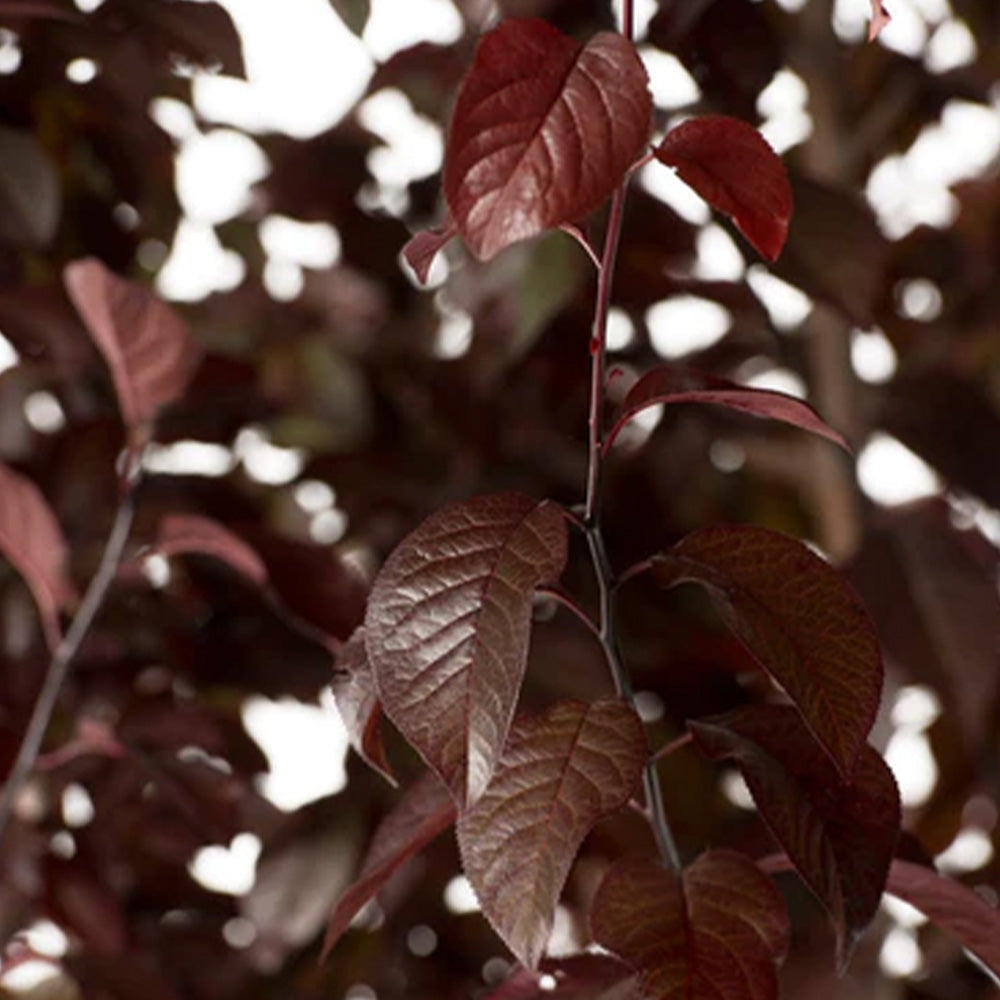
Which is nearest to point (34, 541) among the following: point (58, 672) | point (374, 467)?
point (58, 672)

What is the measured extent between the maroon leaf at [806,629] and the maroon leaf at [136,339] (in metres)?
0.45

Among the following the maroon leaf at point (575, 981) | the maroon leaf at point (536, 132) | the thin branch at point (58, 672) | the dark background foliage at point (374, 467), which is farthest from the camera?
the dark background foliage at point (374, 467)

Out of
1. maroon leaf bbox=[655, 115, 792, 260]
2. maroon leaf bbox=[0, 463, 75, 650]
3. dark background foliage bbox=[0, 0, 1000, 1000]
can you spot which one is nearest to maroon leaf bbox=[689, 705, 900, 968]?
maroon leaf bbox=[655, 115, 792, 260]

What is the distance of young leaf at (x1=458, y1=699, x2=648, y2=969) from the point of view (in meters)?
0.47

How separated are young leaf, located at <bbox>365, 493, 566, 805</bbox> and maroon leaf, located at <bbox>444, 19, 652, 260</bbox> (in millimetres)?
97

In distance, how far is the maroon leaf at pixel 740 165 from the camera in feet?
1.60

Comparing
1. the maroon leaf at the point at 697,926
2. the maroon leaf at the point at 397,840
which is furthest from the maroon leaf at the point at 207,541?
the maroon leaf at the point at 697,926

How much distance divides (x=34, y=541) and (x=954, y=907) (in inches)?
22.1

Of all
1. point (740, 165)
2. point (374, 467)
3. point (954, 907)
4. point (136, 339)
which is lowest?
point (374, 467)

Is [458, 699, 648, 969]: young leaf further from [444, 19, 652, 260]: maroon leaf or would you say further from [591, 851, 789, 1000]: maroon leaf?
[444, 19, 652, 260]: maroon leaf

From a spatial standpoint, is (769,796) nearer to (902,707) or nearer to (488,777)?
(488,777)

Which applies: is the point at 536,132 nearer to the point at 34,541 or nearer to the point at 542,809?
the point at 542,809

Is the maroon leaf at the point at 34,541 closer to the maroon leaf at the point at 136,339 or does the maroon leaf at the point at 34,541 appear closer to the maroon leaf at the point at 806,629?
the maroon leaf at the point at 136,339

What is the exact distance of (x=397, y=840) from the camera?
594 mm
